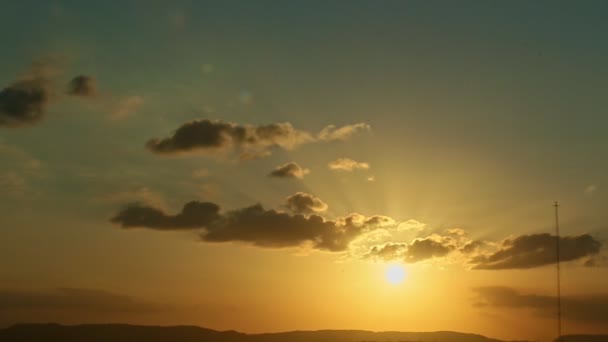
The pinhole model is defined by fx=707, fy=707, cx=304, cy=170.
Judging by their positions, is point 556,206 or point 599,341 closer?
point 556,206

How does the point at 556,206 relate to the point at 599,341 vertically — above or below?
above

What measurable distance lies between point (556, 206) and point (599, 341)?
412 ft

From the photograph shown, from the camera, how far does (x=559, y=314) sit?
295ft

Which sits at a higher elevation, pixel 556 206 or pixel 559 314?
pixel 556 206

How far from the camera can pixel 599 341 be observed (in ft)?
655

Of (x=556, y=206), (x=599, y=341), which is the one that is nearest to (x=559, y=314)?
(x=556, y=206)

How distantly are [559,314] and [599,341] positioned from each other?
124452 mm

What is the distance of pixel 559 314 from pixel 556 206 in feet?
45.8

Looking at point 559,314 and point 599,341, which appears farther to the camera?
point 599,341

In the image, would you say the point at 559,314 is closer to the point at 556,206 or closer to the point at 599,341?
the point at 556,206
